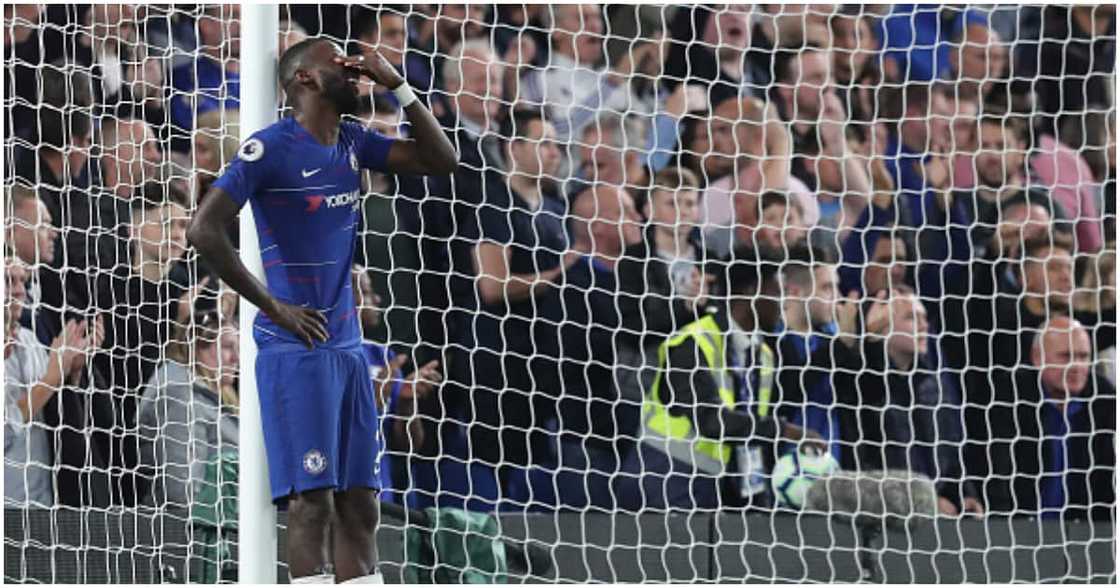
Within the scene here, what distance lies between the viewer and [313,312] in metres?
3.62

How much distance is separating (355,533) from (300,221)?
0.67 metres

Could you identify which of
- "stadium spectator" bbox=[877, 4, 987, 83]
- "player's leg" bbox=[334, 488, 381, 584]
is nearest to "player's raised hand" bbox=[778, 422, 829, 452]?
"stadium spectator" bbox=[877, 4, 987, 83]

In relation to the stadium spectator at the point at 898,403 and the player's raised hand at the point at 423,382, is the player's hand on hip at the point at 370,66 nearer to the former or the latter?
the player's raised hand at the point at 423,382

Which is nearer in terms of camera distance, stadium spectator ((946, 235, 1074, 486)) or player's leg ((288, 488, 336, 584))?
player's leg ((288, 488, 336, 584))

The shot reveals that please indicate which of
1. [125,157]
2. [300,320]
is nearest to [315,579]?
[300,320]

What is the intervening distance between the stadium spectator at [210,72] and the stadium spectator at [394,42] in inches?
17.1

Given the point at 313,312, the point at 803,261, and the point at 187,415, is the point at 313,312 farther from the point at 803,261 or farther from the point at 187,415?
the point at 803,261

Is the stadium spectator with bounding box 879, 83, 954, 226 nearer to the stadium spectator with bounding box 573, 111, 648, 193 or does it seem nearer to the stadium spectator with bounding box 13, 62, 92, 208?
the stadium spectator with bounding box 573, 111, 648, 193

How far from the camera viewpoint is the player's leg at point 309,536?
12.0 ft

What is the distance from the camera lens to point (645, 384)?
5.62m

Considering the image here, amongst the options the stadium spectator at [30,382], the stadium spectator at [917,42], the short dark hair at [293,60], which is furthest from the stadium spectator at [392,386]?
the stadium spectator at [917,42]

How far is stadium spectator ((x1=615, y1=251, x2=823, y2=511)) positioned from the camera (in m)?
5.57

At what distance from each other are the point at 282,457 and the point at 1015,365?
2.97 metres

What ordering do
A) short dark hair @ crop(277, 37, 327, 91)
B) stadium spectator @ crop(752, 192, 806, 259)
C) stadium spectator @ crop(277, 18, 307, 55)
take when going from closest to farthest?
short dark hair @ crop(277, 37, 327, 91) → stadium spectator @ crop(277, 18, 307, 55) → stadium spectator @ crop(752, 192, 806, 259)
